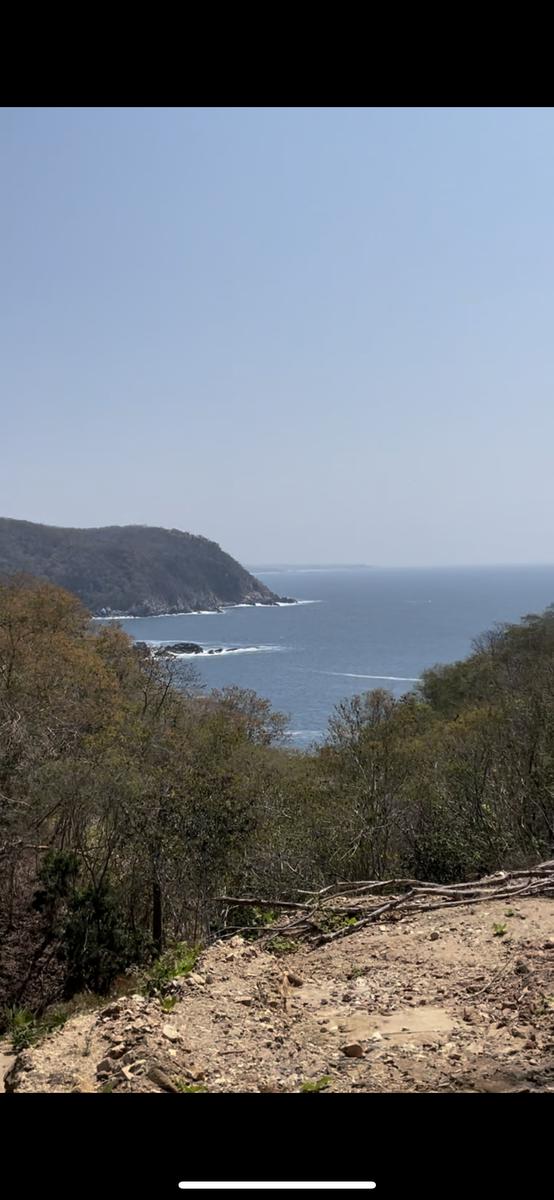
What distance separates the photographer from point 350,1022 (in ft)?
12.3

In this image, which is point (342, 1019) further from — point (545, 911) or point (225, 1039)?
point (545, 911)

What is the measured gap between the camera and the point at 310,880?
1062 cm

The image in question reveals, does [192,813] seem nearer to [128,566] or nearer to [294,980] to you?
[294,980]

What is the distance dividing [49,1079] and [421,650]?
81.8m

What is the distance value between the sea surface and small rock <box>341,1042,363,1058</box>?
88.3 ft

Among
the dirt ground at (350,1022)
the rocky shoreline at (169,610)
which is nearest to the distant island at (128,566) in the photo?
the rocky shoreline at (169,610)

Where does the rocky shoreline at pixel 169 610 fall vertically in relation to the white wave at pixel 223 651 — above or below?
above
